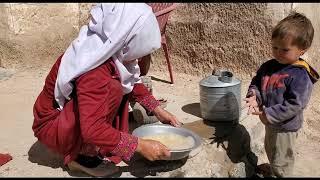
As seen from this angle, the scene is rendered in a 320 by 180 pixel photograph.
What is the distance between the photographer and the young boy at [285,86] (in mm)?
2848

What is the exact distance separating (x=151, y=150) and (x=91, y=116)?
0.40 meters

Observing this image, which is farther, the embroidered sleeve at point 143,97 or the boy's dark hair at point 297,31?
the embroidered sleeve at point 143,97

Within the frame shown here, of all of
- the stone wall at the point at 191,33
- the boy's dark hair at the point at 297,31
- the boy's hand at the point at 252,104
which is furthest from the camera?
the stone wall at the point at 191,33

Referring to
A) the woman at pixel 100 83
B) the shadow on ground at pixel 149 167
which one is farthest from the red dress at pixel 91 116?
the shadow on ground at pixel 149 167

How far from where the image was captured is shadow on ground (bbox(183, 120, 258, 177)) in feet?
11.3

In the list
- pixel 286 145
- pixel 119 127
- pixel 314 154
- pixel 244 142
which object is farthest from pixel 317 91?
pixel 119 127

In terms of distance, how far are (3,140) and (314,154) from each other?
8.55ft

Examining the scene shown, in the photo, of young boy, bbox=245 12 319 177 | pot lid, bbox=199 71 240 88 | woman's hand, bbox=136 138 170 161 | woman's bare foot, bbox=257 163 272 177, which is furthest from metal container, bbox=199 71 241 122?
woman's hand, bbox=136 138 170 161

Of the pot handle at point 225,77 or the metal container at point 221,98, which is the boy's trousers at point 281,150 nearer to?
the metal container at point 221,98

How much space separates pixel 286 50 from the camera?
2855mm

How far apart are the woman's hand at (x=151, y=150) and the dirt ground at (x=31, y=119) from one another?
590 mm

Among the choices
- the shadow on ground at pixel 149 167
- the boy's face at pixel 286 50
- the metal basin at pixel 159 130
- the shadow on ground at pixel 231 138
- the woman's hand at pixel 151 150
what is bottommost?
the shadow on ground at pixel 231 138

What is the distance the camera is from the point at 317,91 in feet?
15.4

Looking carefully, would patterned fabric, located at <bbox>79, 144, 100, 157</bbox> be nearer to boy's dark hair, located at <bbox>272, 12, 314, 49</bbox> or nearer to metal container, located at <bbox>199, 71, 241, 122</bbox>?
metal container, located at <bbox>199, 71, 241, 122</bbox>
